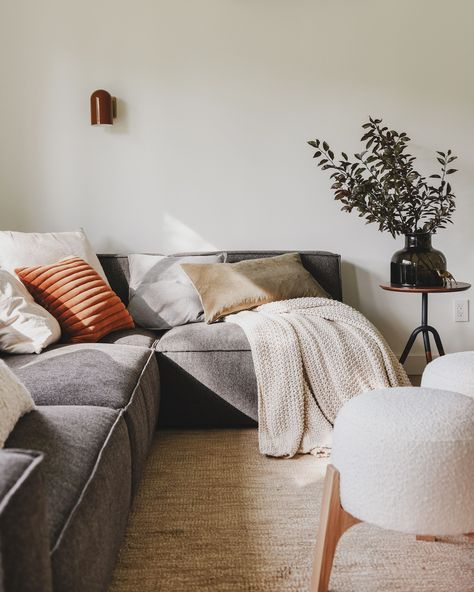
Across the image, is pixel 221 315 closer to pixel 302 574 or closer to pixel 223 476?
pixel 223 476

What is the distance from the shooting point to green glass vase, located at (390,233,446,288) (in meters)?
2.87

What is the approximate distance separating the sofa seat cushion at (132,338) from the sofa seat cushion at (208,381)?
8cm

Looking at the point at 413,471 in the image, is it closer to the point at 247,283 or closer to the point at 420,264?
the point at 247,283

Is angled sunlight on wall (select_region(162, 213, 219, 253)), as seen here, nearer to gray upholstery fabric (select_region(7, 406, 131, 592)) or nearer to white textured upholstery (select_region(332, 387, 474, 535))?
gray upholstery fabric (select_region(7, 406, 131, 592))

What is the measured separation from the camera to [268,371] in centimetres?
228

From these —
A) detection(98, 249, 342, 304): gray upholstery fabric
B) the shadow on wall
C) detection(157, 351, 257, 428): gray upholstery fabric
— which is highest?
the shadow on wall

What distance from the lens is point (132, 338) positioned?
247cm

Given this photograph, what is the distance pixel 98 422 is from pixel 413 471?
71 cm

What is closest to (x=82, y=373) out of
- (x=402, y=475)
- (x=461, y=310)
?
(x=402, y=475)

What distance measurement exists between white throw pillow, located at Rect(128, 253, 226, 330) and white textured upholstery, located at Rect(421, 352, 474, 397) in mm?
1255

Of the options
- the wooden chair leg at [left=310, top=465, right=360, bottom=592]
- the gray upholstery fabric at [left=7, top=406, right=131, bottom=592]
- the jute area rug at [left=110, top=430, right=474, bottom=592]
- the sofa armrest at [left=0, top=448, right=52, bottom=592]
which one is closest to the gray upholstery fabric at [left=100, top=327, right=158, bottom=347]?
the jute area rug at [left=110, top=430, right=474, bottom=592]

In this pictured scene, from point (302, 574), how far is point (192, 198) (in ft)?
7.46

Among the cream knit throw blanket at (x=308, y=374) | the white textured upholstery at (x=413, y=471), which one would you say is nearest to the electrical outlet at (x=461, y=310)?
the cream knit throw blanket at (x=308, y=374)

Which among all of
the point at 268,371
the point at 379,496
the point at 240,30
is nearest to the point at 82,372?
the point at 268,371
